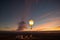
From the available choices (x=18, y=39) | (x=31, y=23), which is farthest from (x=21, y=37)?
(x=31, y=23)

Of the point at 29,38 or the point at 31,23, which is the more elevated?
the point at 31,23

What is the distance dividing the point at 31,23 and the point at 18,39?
170cm

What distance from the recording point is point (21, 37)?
34.9 feet

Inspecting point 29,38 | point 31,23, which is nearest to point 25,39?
point 29,38

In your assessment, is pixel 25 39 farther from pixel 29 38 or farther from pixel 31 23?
pixel 31 23

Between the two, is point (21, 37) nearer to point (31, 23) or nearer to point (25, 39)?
point (25, 39)

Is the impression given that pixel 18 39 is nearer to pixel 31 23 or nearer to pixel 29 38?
pixel 29 38

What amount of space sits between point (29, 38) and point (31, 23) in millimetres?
1145

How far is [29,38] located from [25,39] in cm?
31

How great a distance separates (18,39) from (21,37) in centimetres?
32

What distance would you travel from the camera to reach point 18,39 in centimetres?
1078

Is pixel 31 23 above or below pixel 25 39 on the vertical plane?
above

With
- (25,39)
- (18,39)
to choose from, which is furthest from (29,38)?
(18,39)

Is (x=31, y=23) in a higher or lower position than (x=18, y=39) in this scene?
higher
